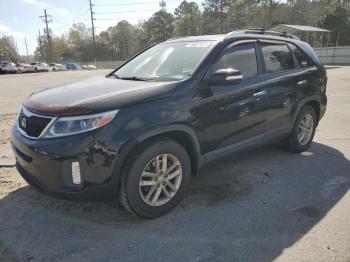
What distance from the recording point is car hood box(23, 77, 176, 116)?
301 centimetres

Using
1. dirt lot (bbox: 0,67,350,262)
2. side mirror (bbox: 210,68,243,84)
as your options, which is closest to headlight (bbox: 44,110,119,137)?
dirt lot (bbox: 0,67,350,262)

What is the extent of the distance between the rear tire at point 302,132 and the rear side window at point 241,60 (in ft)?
4.47

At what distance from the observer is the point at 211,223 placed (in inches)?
133

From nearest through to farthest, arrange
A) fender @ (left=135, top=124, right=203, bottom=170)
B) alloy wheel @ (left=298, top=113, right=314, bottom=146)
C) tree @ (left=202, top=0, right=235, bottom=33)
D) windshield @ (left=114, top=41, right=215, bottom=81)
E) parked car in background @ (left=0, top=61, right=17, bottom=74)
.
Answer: fender @ (left=135, top=124, right=203, bottom=170)
windshield @ (left=114, top=41, right=215, bottom=81)
alloy wheel @ (left=298, top=113, right=314, bottom=146)
parked car in background @ (left=0, top=61, right=17, bottom=74)
tree @ (left=202, top=0, right=235, bottom=33)

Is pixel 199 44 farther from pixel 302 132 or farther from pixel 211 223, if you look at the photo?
pixel 302 132

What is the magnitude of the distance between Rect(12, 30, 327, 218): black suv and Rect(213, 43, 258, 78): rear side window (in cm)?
1

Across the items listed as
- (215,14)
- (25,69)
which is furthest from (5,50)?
(215,14)

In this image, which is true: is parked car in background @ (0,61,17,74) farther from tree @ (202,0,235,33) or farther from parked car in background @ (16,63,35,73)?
tree @ (202,0,235,33)

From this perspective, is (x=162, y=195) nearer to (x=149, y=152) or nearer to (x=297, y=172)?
(x=149, y=152)

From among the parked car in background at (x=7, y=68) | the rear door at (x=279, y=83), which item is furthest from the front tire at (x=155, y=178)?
the parked car in background at (x=7, y=68)

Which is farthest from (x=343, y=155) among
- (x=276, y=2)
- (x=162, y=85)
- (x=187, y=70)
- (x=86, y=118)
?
(x=276, y=2)

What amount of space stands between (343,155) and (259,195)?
2.16m

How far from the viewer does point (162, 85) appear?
11.3ft

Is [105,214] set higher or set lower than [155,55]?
lower
